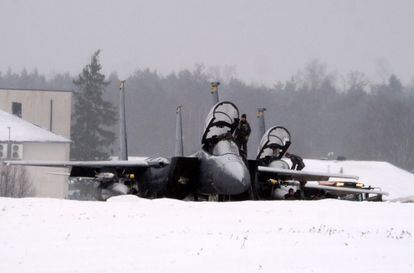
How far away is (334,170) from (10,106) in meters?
29.2

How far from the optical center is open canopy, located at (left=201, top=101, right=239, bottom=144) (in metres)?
24.2

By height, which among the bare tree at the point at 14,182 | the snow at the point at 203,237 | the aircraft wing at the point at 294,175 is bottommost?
the bare tree at the point at 14,182

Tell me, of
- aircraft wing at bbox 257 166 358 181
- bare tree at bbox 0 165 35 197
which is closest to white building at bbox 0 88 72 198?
bare tree at bbox 0 165 35 197

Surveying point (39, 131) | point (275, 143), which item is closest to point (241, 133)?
point (275, 143)

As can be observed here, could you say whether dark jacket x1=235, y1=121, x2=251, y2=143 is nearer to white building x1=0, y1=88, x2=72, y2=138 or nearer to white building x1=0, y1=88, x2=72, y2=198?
white building x1=0, y1=88, x2=72, y2=198

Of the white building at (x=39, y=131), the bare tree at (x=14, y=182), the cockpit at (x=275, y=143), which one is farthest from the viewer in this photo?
the white building at (x=39, y=131)

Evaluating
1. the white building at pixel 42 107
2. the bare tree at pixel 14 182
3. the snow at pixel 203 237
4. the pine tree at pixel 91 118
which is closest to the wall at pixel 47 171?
the bare tree at pixel 14 182

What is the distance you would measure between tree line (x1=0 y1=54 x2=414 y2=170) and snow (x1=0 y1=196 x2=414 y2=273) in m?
70.3

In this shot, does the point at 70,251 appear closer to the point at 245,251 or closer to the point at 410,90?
the point at 245,251

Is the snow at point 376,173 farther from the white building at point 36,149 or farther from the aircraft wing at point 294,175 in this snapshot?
the aircraft wing at point 294,175

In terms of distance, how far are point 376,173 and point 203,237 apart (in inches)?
2120

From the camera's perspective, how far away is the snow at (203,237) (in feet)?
37.2

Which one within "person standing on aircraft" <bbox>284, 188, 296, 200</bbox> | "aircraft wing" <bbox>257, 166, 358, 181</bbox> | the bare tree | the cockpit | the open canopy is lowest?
the bare tree

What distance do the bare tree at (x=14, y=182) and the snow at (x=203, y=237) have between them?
33.1 meters
